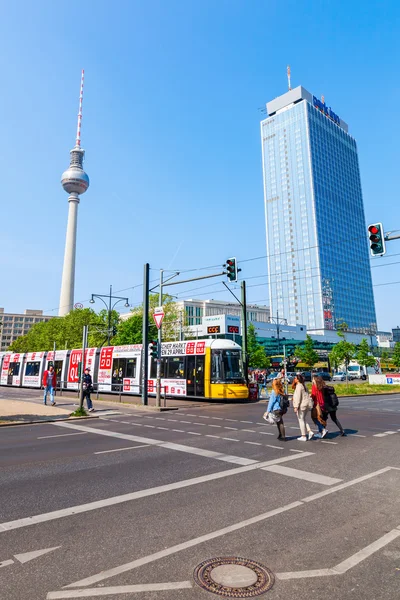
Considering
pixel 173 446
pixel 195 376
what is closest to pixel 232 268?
pixel 195 376

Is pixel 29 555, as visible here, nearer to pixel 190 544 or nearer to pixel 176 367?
pixel 190 544

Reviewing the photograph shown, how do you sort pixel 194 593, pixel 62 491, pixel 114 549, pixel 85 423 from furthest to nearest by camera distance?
pixel 85 423 → pixel 62 491 → pixel 114 549 → pixel 194 593

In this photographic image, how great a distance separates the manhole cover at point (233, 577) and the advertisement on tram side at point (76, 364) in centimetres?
2782

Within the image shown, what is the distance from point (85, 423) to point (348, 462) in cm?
969

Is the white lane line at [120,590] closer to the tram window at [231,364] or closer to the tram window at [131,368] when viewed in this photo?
the tram window at [231,364]

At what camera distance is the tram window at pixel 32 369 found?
36.3 metres

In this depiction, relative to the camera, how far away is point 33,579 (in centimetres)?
329

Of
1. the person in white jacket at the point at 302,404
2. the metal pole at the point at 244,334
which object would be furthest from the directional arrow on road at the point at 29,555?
the metal pole at the point at 244,334

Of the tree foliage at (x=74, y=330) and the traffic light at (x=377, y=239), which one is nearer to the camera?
the traffic light at (x=377, y=239)

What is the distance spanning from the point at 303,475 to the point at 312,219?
465 feet

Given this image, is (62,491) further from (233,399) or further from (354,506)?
(233,399)

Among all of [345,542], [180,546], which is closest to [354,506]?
[345,542]

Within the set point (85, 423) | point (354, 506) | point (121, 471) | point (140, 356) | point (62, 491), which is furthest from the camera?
point (140, 356)

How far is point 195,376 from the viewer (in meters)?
23.5
